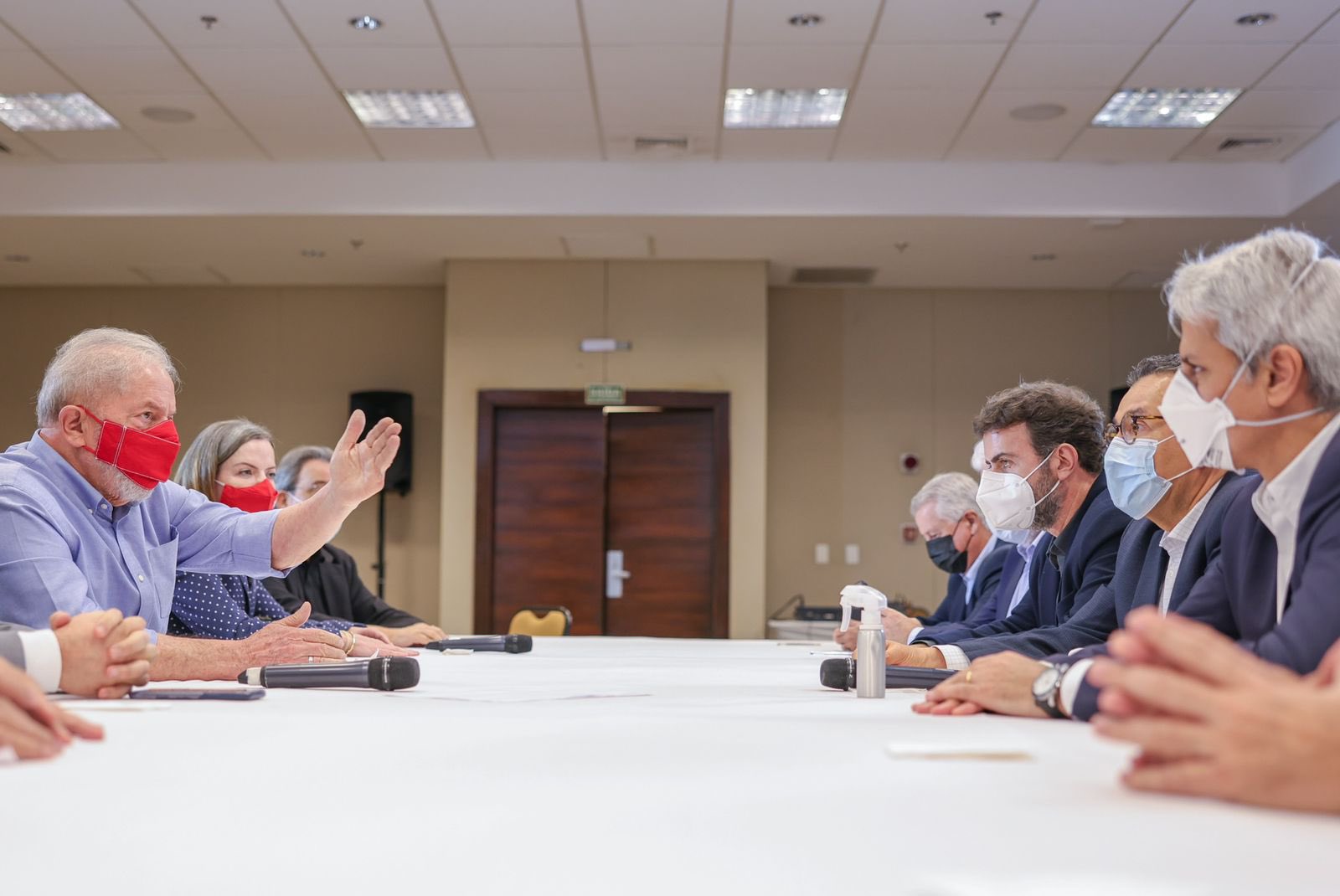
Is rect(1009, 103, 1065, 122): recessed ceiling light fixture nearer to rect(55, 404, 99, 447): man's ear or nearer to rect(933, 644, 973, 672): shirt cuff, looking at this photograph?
rect(933, 644, 973, 672): shirt cuff

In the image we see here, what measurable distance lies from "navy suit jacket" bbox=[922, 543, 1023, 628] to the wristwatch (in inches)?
93.4

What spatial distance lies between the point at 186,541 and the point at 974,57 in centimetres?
439

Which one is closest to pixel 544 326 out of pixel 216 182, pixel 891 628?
pixel 216 182

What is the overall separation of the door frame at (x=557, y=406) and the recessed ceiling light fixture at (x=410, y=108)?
2.27 m

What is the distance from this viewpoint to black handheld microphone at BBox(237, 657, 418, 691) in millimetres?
Answer: 2082

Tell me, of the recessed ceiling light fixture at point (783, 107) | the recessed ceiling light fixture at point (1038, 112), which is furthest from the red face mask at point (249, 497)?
the recessed ceiling light fixture at point (1038, 112)

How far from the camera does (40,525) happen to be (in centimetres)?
228

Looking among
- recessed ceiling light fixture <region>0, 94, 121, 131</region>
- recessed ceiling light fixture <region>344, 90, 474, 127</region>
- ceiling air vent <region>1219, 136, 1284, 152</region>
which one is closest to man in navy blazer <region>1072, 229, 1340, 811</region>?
recessed ceiling light fixture <region>344, 90, 474, 127</region>

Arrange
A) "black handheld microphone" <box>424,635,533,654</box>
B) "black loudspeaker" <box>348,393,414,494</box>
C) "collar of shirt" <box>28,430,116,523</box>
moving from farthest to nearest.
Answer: "black loudspeaker" <box>348,393,414,494</box> < "black handheld microphone" <box>424,635,533,654</box> < "collar of shirt" <box>28,430,116,523</box>

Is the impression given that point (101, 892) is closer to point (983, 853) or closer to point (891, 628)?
point (983, 853)

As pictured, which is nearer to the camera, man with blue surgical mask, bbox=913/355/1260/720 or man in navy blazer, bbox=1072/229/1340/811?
man in navy blazer, bbox=1072/229/1340/811

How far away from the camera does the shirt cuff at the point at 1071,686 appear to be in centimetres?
162

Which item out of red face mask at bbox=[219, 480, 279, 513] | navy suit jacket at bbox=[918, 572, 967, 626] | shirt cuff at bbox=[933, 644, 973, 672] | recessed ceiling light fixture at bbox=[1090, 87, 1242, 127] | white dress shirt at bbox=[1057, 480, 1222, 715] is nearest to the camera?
white dress shirt at bbox=[1057, 480, 1222, 715]

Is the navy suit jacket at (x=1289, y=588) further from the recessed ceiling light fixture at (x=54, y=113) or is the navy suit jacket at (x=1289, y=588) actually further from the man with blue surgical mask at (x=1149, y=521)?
the recessed ceiling light fixture at (x=54, y=113)
